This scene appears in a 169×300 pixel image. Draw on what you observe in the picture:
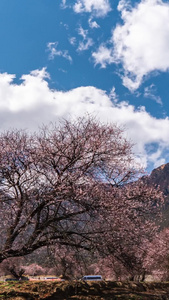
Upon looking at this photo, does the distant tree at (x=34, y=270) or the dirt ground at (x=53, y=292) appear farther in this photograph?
the distant tree at (x=34, y=270)

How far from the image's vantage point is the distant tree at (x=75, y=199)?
984cm

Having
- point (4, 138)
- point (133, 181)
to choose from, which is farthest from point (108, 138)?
point (4, 138)

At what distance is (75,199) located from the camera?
962 cm

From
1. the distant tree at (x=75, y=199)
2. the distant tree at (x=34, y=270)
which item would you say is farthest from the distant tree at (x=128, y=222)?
the distant tree at (x=34, y=270)

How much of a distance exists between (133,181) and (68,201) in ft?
10.7

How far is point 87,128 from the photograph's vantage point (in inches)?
479

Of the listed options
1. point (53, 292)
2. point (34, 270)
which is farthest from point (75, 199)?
point (34, 270)

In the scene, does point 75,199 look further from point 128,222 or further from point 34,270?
point 34,270

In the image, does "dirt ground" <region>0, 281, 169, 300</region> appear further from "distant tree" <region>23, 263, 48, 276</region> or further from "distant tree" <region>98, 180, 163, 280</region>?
"distant tree" <region>23, 263, 48, 276</region>

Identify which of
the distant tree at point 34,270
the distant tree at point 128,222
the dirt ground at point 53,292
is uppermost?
the distant tree at point 128,222

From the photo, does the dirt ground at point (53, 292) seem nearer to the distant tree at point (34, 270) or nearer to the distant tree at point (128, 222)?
the distant tree at point (128, 222)

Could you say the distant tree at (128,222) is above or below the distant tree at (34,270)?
above

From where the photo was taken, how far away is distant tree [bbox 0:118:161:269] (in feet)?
32.3

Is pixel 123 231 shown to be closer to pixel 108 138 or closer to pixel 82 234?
pixel 82 234
